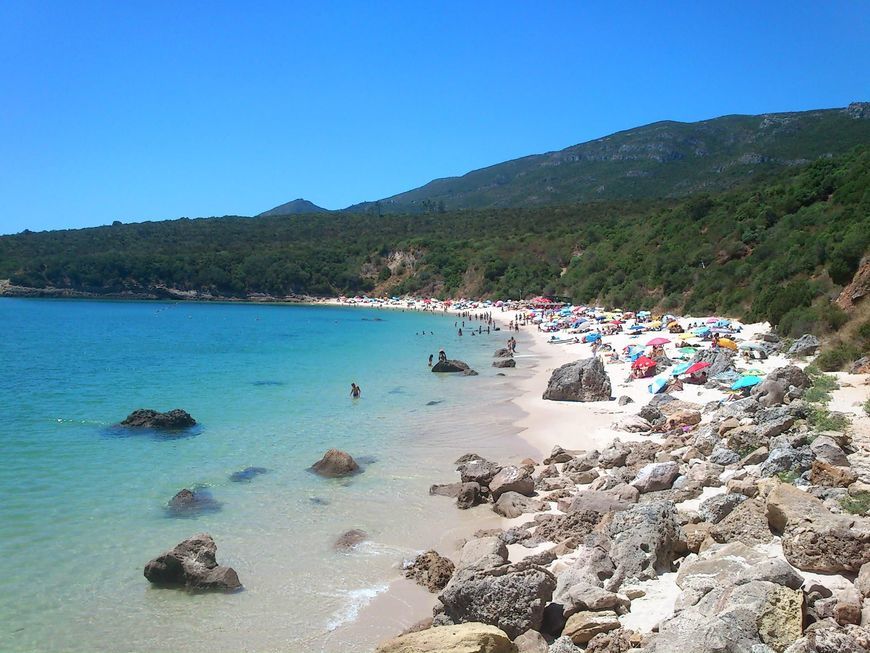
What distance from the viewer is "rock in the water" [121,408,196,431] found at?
19.5 m

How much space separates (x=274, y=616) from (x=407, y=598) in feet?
5.64

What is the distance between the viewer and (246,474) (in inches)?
580

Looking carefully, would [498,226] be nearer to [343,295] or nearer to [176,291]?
[343,295]

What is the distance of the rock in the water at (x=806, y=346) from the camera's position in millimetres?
21155

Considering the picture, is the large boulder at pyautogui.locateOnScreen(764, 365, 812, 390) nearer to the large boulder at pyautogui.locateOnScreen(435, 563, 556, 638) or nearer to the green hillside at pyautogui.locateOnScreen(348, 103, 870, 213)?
the large boulder at pyautogui.locateOnScreen(435, 563, 556, 638)

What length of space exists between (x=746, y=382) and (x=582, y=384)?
5.14 metres

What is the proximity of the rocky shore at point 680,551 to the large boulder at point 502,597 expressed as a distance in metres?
0.01

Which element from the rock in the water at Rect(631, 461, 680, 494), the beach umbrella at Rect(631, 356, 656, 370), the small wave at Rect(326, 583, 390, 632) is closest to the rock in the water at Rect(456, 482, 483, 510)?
the rock in the water at Rect(631, 461, 680, 494)

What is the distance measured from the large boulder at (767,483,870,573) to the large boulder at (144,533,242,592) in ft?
23.0

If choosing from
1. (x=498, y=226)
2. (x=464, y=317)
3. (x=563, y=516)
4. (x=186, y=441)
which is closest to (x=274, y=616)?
(x=563, y=516)

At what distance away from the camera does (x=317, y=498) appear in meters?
13.1

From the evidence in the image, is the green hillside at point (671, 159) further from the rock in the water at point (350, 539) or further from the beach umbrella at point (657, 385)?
the rock in the water at point (350, 539)

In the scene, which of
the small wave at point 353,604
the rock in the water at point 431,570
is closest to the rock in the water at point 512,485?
the rock in the water at point 431,570

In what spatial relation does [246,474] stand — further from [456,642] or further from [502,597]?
[456,642]
